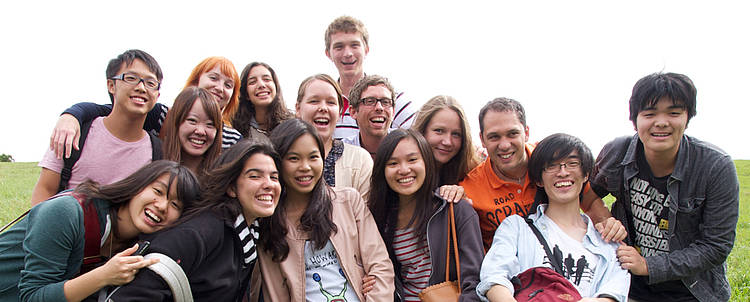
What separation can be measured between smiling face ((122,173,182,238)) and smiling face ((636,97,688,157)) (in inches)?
144

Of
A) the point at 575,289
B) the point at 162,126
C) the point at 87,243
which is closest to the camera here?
the point at 87,243

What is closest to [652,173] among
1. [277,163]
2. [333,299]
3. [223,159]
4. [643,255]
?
[643,255]

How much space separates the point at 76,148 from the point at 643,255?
4.82m

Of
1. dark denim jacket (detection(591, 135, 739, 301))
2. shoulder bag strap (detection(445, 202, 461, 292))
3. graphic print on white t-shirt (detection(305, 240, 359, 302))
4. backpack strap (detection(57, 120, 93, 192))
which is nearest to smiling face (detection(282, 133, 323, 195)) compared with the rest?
graphic print on white t-shirt (detection(305, 240, 359, 302))

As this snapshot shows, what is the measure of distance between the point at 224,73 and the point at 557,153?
11.1ft

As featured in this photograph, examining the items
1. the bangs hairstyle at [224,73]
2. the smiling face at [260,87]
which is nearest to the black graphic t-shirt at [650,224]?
the smiling face at [260,87]

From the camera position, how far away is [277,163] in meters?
3.57

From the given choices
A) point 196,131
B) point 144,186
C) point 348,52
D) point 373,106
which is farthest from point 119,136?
point 348,52

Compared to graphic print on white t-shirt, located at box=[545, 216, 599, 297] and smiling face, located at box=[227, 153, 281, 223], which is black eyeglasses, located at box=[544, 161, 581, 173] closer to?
graphic print on white t-shirt, located at box=[545, 216, 599, 297]

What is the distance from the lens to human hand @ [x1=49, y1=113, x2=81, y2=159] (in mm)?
3623

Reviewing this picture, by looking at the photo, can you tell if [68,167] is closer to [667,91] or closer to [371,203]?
[371,203]

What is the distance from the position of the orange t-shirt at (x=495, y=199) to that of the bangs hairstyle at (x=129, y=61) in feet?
9.77

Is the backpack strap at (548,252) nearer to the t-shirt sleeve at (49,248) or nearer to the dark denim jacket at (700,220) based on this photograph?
the dark denim jacket at (700,220)

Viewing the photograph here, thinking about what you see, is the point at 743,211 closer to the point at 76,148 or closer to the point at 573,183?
the point at 573,183
